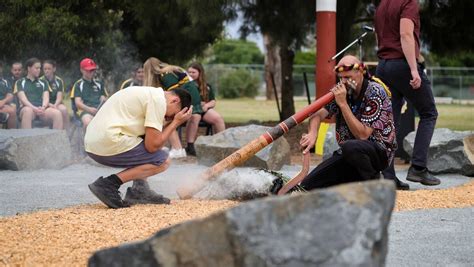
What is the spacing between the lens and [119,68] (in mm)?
18078

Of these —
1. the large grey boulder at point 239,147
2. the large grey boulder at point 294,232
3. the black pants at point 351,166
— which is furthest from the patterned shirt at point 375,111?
the large grey boulder at point 294,232

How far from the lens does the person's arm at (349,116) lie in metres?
6.51

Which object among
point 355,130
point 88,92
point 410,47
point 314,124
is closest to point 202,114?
point 88,92

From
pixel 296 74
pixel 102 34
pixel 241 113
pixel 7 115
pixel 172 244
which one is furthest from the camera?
pixel 296 74

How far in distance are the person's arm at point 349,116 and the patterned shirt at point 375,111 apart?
9cm

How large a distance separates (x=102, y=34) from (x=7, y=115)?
15.0ft

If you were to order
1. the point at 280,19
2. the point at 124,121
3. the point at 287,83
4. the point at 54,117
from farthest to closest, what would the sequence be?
the point at 287,83 < the point at 280,19 < the point at 54,117 < the point at 124,121

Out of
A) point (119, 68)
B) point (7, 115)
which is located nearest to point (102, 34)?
point (119, 68)

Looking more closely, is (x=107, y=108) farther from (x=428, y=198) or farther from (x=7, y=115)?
(x=7, y=115)

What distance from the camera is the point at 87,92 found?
1202cm

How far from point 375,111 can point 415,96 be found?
1306mm

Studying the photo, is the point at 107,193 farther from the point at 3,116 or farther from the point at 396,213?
the point at 3,116

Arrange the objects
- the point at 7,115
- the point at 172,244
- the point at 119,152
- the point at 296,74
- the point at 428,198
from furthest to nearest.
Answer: the point at 296,74 → the point at 7,115 → the point at 428,198 → the point at 119,152 → the point at 172,244

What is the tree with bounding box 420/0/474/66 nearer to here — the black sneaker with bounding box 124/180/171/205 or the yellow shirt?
Answer: the black sneaker with bounding box 124/180/171/205
